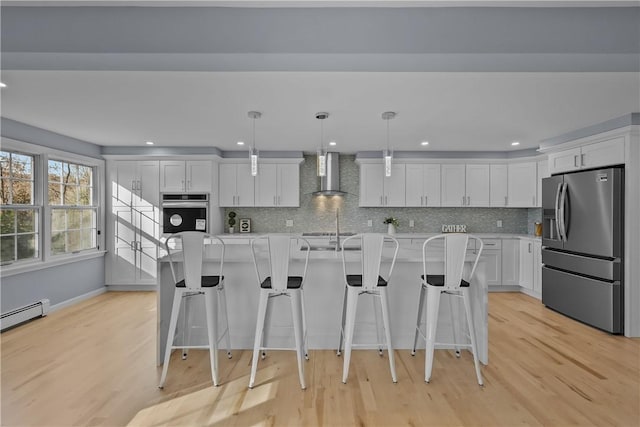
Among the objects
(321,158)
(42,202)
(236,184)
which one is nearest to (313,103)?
(321,158)

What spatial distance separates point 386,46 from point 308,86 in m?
1.01

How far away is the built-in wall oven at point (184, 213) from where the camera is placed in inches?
209

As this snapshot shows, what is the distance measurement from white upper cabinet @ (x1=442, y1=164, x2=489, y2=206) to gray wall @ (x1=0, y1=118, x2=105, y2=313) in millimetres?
5688

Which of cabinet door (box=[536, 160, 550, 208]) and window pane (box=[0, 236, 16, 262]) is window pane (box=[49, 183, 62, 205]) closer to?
window pane (box=[0, 236, 16, 262])

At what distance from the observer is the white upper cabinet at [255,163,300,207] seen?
5.71 m

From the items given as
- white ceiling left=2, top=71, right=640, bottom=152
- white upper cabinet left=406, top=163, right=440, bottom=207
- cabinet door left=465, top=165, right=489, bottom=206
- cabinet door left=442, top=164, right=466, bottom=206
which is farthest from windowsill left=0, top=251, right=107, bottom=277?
cabinet door left=465, top=165, right=489, bottom=206

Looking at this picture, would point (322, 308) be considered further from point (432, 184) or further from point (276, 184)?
point (432, 184)

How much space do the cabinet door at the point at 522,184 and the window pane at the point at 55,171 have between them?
22.5 ft

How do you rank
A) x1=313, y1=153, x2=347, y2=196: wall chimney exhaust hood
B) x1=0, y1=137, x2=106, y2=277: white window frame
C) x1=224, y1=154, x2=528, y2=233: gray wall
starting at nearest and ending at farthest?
x1=0, y1=137, x2=106, y2=277: white window frame → x1=313, y1=153, x2=347, y2=196: wall chimney exhaust hood → x1=224, y1=154, x2=528, y2=233: gray wall

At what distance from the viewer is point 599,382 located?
2.53 metres

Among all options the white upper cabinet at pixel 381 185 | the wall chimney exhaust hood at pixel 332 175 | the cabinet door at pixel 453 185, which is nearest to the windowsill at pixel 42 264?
the wall chimney exhaust hood at pixel 332 175

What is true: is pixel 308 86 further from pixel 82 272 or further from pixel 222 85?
pixel 82 272

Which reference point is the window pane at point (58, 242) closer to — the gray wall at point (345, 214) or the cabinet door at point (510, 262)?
the gray wall at point (345, 214)

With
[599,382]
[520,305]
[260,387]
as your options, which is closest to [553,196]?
[520,305]
